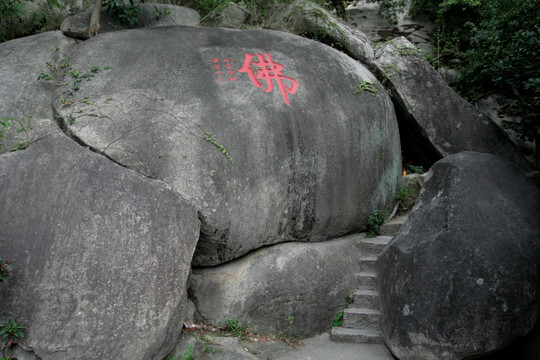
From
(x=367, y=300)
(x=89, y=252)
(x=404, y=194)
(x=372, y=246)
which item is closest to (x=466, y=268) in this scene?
Answer: (x=367, y=300)

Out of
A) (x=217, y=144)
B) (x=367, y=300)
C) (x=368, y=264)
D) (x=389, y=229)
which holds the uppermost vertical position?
(x=217, y=144)

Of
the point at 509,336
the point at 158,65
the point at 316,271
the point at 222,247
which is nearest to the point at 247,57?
the point at 158,65

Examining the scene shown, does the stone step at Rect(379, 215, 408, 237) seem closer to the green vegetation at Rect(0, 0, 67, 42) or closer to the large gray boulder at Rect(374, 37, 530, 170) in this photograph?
the large gray boulder at Rect(374, 37, 530, 170)

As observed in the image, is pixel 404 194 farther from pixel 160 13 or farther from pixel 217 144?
pixel 160 13

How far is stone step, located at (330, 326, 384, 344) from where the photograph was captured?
16.7 ft

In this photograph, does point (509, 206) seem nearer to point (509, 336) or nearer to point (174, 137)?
point (509, 336)

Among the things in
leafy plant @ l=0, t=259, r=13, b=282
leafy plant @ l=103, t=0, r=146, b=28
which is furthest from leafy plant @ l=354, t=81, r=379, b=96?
leafy plant @ l=0, t=259, r=13, b=282

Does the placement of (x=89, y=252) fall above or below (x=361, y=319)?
above

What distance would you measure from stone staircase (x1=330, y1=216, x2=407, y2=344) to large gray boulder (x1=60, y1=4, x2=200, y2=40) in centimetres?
411

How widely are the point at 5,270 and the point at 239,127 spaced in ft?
8.85

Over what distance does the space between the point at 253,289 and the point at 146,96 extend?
2.47 meters

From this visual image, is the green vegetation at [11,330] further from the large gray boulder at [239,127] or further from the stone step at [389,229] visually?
the stone step at [389,229]

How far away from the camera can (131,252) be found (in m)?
4.02

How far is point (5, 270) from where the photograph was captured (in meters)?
3.56
